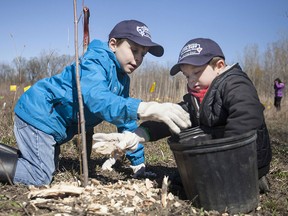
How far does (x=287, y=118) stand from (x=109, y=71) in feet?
37.5

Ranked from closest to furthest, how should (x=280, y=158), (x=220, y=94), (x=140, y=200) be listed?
(x=140, y=200) < (x=220, y=94) < (x=280, y=158)

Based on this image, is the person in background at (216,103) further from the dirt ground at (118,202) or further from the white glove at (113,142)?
the dirt ground at (118,202)

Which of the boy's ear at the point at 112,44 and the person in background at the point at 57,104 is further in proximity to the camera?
the boy's ear at the point at 112,44

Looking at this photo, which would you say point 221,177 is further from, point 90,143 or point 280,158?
point 280,158

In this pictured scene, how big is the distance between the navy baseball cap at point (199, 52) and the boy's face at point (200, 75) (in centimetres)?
8

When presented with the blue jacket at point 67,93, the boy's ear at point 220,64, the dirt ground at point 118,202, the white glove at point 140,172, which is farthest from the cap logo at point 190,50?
the white glove at point 140,172

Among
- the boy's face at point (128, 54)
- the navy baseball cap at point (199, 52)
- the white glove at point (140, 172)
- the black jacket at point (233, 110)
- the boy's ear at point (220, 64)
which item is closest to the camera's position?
the black jacket at point (233, 110)

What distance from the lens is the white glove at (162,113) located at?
1935mm

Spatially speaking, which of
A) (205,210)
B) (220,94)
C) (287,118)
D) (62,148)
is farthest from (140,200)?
(287,118)

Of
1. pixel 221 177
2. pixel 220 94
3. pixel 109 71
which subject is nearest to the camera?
pixel 221 177

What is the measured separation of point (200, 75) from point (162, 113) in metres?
0.49

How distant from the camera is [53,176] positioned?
255cm

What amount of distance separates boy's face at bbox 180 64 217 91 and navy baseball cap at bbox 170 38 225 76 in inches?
3.0

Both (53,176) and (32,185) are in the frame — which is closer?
(32,185)
